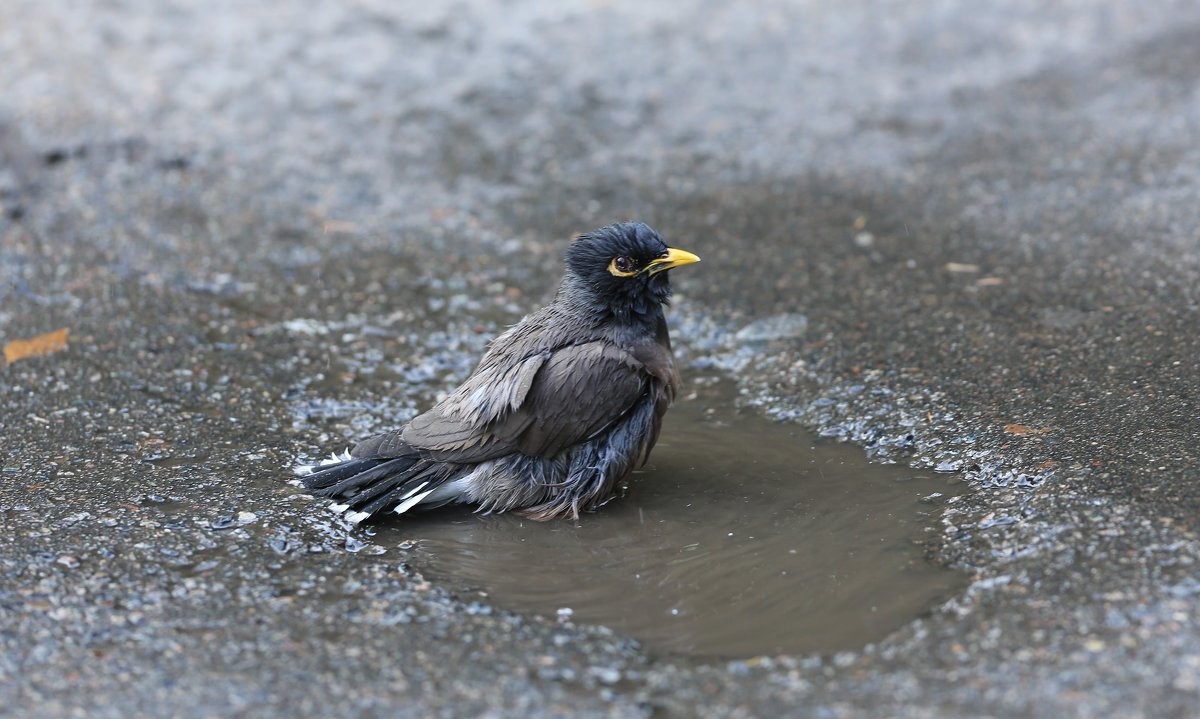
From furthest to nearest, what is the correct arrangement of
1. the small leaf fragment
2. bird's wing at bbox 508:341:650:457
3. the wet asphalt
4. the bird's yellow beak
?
1. the bird's yellow beak
2. bird's wing at bbox 508:341:650:457
3. the small leaf fragment
4. the wet asphalt

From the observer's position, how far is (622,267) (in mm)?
5434

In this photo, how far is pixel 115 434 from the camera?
18.4 ft

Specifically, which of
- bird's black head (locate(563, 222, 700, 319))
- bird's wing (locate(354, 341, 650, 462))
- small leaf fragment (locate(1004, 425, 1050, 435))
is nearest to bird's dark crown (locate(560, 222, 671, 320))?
bird's black head (locate(563, 222, 700, 319))

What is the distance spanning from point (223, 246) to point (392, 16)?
11.8 feet

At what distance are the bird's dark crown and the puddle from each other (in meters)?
0.79

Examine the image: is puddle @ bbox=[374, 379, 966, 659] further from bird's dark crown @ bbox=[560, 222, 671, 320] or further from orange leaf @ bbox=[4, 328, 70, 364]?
orange leaf @ bbox=[4, 328, 70, 364]

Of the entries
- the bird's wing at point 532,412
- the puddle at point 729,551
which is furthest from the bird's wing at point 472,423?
the puddle at point 729,551

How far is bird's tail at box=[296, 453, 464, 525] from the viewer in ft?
16.4

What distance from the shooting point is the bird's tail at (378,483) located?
196 inches

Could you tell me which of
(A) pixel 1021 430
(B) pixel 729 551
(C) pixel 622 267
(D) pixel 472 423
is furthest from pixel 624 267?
(A) pixel 1021 430

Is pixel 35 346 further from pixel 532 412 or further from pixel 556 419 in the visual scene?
pixel 556 419

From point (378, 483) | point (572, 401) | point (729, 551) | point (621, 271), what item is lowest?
point (729, 551)

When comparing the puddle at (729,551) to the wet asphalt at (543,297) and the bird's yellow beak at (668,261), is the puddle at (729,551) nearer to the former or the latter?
the wet asphalt at (543,297)

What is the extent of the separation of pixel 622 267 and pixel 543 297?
191 cm
